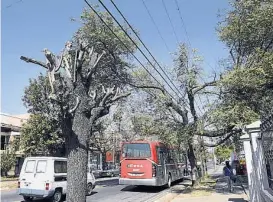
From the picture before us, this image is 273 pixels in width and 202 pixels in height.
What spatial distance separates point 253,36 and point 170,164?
35.9 ft

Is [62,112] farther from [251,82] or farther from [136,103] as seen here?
[136,103]

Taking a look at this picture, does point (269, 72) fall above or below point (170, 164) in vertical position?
above

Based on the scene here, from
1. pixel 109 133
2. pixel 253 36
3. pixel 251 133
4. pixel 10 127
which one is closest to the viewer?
pixel 251 133

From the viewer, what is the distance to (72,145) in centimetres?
764

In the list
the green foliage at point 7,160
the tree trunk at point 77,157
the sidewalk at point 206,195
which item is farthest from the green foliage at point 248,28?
the green foliage at point 7,160

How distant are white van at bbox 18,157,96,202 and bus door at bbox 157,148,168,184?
22.7 feet

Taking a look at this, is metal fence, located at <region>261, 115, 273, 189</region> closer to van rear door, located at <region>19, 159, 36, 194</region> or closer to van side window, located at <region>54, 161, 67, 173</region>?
van side window, located at <region>54, 161, 67, 173</region>

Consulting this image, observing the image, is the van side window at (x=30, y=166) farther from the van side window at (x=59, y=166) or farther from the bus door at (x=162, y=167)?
the bus door at (x=162, y=167)

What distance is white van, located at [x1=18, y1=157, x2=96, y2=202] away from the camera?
45.9ft

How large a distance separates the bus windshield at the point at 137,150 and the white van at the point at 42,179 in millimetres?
5148

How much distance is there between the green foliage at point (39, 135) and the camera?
96.8ft

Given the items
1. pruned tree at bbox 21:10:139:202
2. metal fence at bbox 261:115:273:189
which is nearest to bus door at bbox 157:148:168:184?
pruned tree at bbox 21:10:139:202

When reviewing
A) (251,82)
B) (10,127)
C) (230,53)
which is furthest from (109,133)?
(251,82)

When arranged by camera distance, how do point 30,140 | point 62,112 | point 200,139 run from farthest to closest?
point 200,139 < point 30,140 < point 62,112
